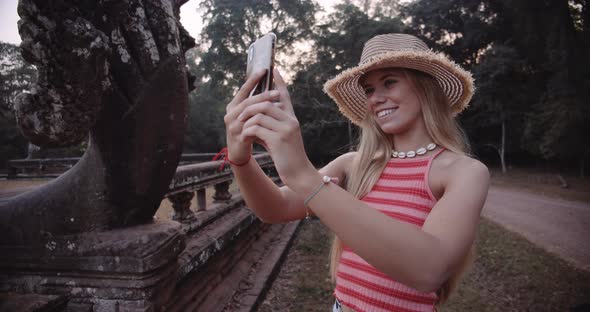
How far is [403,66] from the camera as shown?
1.43m

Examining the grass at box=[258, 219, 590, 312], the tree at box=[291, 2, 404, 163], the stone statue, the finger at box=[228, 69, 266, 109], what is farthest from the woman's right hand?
the tree at box=[291, 2, 404, 163]

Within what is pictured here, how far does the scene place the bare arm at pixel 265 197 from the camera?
124 cm

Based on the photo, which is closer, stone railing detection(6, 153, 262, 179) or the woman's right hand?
the woman's right hand

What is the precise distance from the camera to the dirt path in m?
5.75

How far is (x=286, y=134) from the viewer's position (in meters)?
0.83

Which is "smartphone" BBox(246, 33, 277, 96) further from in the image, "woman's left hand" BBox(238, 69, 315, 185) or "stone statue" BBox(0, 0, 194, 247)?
"stone statue" BBox(0, 0, 194, 247)

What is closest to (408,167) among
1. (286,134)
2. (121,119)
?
(286,134)

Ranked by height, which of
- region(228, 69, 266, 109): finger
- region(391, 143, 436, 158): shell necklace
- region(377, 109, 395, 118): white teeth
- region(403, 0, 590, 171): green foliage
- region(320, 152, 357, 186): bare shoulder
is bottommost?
region(320, 152, 357, 186): bare shoulder

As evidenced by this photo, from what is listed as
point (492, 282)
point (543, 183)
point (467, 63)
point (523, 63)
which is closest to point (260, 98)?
point (492, 282)

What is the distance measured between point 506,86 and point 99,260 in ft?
69.6

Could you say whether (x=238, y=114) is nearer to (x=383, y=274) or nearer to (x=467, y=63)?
(x=383, y=274)

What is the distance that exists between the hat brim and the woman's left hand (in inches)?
27.2

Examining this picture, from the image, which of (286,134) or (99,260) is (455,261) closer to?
(286,134)

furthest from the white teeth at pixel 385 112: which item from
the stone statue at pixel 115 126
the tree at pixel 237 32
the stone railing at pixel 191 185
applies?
the tree at pixel 237 32
